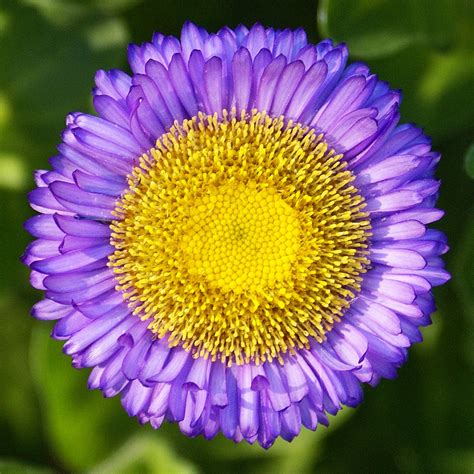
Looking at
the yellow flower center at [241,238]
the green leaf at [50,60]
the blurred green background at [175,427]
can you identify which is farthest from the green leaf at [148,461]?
the green leaf at [50,60]

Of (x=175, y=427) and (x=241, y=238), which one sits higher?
(x=241, y=238)

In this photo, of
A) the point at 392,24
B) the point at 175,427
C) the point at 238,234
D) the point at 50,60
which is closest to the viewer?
the point at 238,234

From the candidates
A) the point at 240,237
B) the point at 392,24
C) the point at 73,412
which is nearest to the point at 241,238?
the point at 240,237

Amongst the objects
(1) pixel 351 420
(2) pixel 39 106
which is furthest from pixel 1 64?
(1) pixel 351 420

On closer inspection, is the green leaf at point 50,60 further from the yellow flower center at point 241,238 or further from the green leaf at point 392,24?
the yellow flower center at point 241,238

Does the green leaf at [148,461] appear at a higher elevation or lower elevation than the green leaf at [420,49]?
lower

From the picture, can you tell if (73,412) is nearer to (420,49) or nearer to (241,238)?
(241,238)
